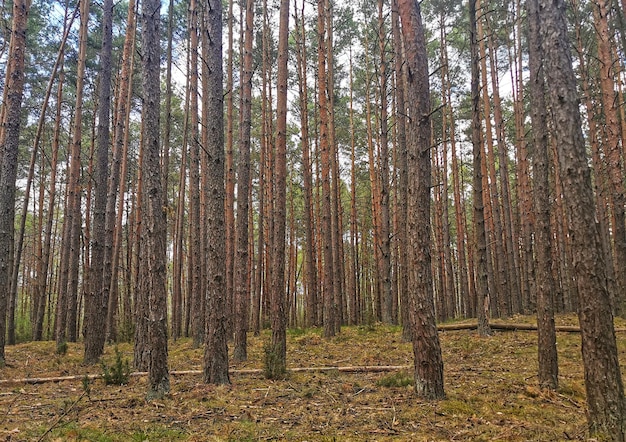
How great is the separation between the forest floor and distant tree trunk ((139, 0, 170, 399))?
1.66 feet

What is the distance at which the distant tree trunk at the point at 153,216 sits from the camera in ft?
18.0

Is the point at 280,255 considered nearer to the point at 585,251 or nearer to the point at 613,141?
the point at 585,251

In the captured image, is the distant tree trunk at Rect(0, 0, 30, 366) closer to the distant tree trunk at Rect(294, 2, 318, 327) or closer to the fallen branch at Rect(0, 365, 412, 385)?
the fallen branch at Rect(0, 365, 412, 385)

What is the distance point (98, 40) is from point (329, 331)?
516 inches

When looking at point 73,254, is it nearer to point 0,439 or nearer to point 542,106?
point 0,439

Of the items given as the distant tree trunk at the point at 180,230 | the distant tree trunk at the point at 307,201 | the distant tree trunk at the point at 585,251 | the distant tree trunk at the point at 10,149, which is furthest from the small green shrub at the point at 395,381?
the distant tree trunk at the point at 180,230

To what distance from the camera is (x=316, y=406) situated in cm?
520

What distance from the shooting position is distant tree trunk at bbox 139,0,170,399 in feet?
18.0

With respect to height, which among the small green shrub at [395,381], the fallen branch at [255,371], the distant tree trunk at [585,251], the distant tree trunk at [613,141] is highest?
the distant tree trunk at [613,141]

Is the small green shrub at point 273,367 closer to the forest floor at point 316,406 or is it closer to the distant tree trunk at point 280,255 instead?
the distant tree trunk at point 280,255

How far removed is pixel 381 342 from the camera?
34.7ft

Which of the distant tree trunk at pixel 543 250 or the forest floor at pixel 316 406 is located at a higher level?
the distant tree trunk at pixel 543 250

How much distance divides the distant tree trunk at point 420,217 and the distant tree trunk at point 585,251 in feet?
5.46

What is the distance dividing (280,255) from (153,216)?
281 cm
